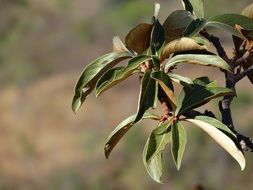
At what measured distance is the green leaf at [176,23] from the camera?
1.16 metres

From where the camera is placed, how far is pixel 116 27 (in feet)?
42.0

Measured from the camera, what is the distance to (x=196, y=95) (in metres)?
1.09

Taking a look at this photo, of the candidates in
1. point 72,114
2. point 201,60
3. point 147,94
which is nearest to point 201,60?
point 201,60

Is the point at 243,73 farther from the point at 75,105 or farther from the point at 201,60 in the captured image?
the point at 75,105

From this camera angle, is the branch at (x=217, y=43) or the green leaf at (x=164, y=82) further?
the branch at (x=217, y=43)

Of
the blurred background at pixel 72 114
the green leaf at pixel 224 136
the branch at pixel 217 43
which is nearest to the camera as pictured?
the green leaf at pixel 224 136

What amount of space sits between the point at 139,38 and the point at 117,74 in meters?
0.08

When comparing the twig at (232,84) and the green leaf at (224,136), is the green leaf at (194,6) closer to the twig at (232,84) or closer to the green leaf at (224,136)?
the twig at (232,84)

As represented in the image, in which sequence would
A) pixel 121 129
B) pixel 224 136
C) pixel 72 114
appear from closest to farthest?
pixel 224 136
pixel 121 129
pixel 72 114

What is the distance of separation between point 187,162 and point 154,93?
701 centimetres

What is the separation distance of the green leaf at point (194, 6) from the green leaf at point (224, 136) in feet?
0.73

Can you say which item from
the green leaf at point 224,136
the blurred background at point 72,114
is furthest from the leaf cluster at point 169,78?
the blurred background at point 72,114

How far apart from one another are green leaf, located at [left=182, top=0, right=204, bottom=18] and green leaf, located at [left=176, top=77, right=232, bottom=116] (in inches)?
7.0

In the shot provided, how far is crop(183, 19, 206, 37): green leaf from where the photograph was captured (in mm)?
1111
